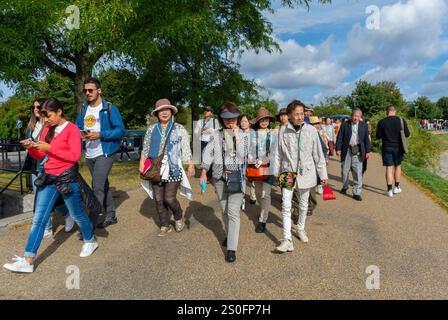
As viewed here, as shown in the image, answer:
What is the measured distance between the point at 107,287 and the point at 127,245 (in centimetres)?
106

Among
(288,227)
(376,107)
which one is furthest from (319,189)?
(376,107)

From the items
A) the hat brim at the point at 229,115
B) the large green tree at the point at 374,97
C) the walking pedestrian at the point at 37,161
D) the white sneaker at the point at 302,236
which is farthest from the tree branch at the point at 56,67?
the large green tree at the point at 374,97

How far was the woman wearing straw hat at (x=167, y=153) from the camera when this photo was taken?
169 inches

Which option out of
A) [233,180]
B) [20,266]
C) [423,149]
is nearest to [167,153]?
[233,180]

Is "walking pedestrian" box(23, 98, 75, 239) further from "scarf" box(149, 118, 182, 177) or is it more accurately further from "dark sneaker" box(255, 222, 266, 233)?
"dark sneaker" box(255, 222, 266, 233)

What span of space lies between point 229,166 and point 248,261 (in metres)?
1.02

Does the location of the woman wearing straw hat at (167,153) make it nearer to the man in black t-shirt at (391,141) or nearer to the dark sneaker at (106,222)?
the dark sneaker at (106,222)

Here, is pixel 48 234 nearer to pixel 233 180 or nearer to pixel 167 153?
pixel 167 153

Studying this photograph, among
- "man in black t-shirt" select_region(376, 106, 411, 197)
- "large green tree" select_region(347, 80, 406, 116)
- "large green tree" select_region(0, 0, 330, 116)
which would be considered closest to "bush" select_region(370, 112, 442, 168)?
"large green tree" select_region(0, 0, 330, 116)

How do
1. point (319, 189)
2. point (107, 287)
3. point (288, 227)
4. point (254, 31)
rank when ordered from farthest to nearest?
point (254, 31) < point (319, 189) < point (288, 227) < point (107, 287)

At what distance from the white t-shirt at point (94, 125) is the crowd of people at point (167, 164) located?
13 mm
